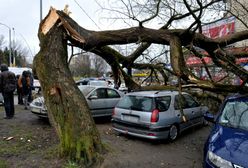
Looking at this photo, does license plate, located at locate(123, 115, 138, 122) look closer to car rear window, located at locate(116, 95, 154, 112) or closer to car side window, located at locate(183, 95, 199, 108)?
car rear window, located at locate(116, 95, 154, 112)

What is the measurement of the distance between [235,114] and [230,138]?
104cm

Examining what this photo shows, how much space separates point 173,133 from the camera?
8.09 metres

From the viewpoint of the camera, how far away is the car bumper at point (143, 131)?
7.43 m

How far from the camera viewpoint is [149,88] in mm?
10188

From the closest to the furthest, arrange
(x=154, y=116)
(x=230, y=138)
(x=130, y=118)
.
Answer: (x=230, y=138), (x=154, y=116), (x=130, y=118)

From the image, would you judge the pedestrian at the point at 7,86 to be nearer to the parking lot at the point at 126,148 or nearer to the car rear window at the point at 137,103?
the parking lot at the point at 126,148

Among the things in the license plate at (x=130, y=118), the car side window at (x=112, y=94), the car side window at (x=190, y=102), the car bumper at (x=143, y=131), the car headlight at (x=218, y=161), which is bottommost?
the car bumper at (x=143, y=131)

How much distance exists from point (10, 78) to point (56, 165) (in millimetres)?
5991

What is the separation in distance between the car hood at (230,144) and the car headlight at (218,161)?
4 centimetres

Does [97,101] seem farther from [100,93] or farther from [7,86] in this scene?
[7,86]

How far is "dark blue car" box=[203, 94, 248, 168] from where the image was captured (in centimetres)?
401

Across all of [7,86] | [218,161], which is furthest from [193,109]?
[7,86]

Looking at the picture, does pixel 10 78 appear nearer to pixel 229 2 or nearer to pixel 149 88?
pixel 149 88

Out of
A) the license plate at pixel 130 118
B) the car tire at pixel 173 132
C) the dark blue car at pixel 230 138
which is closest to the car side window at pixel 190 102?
the car tire at pixel 173 132
